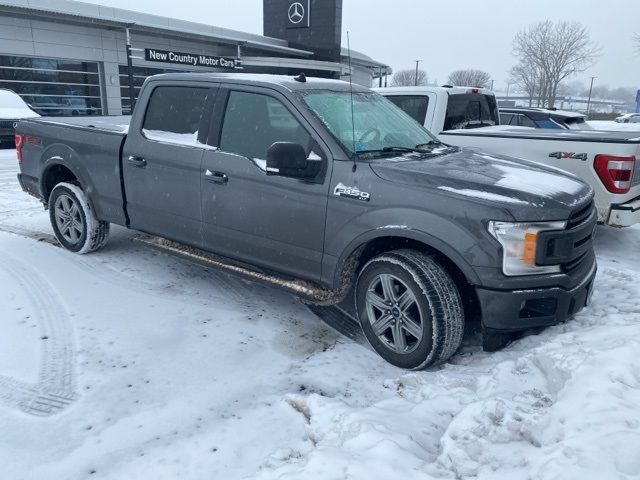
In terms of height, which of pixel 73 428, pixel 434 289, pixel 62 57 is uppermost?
pixel 62 57

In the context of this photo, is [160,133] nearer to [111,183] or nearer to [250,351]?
[111,183]

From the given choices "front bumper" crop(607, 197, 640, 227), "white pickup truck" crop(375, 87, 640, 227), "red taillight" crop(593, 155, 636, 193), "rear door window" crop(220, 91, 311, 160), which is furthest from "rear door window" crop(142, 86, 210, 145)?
"front bumper" crop(607, 197, 640, 227)

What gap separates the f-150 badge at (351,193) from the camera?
137 inches

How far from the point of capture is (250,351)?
12.3 ft

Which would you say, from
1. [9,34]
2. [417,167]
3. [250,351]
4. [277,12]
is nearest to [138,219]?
[250,351]

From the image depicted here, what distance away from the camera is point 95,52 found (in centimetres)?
2327

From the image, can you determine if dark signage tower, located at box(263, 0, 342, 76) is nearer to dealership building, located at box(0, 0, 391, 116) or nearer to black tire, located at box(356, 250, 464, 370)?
dealership building, located at box(0, 0, 391, 116)

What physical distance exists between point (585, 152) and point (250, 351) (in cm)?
402

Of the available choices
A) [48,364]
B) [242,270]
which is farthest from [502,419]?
[48,364]

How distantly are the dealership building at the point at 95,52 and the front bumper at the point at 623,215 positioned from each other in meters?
18.8

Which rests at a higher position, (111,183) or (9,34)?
(9,34)

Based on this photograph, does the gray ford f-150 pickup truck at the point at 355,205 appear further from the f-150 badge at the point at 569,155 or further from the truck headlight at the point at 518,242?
the f-150 badge at the point at 569,155

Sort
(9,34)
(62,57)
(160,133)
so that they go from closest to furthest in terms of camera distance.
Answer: (160,133) < (9,34) < (62,57)

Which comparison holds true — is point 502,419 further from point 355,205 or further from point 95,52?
point 95,52
